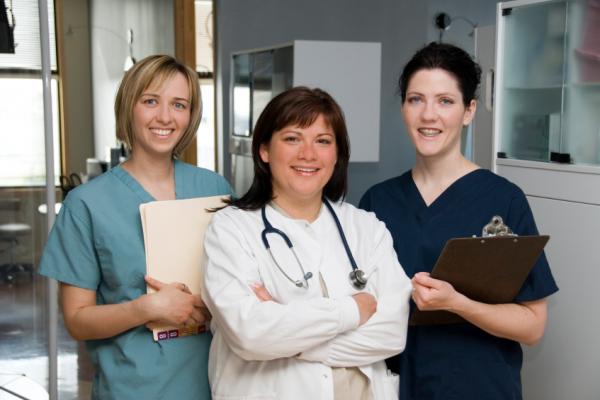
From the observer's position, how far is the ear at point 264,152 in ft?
4.49

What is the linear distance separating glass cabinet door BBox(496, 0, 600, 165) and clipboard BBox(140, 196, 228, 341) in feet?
4.32

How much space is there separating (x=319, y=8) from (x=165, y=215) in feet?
14.6

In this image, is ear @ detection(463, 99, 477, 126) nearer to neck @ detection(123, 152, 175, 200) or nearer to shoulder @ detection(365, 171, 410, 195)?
shoulder @ detection(365, 171, 410, 195)

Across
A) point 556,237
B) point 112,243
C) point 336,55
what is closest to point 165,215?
point 112,243

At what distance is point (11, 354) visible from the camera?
2654mm

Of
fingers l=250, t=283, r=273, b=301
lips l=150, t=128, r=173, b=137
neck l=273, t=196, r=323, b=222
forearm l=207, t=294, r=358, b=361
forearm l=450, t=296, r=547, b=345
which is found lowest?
forearm l=450, t=296, r=547, b=345

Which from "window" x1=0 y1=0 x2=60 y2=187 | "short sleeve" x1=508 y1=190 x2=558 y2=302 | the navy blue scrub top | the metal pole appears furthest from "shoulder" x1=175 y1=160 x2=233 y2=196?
"window" x1=0 y1=0 x2=60 y2=187

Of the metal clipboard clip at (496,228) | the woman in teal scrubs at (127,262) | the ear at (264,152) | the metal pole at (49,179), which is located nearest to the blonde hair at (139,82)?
the woman in teal scrubs at (127,262)

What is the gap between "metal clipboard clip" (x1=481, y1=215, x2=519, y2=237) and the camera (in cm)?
139

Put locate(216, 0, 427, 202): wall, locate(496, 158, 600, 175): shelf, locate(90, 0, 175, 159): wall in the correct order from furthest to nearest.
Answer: locate(90, 0, 175, 159): wall → locate(216, 0, 427, 202): wall → locate(496, 158, 600, 175): shelf

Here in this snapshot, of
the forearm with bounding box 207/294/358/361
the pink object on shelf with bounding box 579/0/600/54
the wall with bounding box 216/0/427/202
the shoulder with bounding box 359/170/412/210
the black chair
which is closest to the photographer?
the forearm with bounding box 207/294/358/361

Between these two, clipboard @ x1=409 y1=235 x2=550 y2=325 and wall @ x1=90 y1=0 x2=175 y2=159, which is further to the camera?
wall @ x1=90 y1=0 x2=175 y2=159

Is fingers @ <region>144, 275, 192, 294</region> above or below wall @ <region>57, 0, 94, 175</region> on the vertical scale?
below

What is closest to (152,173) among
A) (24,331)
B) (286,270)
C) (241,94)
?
(286,270)
